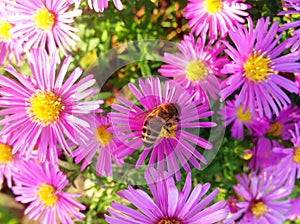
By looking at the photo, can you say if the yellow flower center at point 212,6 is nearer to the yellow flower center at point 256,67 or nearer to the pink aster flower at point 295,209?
the yellow flower center at point 256,67

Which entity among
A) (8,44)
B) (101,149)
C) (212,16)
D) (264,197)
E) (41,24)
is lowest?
(101,149)

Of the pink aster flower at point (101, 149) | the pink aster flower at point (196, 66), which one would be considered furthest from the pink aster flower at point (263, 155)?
the pink aster flower at point (101, 149)

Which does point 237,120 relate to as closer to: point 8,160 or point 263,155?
point 263,155

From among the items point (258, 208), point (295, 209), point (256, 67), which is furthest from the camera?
point (295, 209)

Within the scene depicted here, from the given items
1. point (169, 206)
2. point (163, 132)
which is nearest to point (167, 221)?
point (169, 206)

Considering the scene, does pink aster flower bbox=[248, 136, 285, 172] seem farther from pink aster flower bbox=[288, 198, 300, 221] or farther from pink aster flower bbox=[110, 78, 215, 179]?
pink aster flower bbox=[110, 78, 215, 179]

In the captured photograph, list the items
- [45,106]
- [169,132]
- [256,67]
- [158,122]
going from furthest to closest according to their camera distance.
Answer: [256,67] → [45,106] → [169,132] → [158,122]

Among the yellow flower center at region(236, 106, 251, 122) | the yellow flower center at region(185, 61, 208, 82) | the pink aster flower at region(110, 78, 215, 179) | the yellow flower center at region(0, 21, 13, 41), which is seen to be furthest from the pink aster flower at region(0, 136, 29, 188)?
the yellow flower center at region(236, 106, 251, 122)
